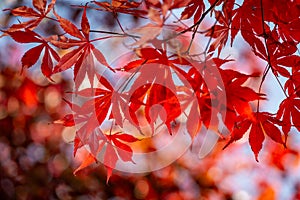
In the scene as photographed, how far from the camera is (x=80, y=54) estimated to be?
1070 mm

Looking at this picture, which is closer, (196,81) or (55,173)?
(196,81)

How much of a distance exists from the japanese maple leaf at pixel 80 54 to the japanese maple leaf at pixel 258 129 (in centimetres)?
33

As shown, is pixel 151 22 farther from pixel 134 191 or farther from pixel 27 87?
pixel 27 87

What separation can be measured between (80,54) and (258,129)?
1.41 feet

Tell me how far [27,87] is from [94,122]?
2964 mm

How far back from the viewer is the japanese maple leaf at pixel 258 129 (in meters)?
1.13

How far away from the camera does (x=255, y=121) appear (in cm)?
107

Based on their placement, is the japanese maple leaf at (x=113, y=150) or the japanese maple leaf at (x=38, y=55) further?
the japanese maple leaf at (x=113, y=150)

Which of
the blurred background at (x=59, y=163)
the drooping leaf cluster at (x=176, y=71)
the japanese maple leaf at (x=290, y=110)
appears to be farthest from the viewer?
the blurred background at (x=59, y=163)

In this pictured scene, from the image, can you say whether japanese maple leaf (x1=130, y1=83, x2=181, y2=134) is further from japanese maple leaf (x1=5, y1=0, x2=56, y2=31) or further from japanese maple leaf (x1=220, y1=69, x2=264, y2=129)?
japanese maple leaf (x1=5, y1=0, x2=56, y2=31)

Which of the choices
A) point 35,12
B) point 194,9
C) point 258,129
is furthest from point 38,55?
point 258,129

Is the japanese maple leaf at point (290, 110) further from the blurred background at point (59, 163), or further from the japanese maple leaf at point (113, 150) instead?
the blurred background at point (59, 163)

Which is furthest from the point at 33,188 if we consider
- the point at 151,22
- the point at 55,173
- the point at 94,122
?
the point at 151,22

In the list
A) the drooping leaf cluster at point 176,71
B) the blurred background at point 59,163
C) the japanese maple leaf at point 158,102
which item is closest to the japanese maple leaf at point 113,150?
the drooping leaf cluster at point 176,71
